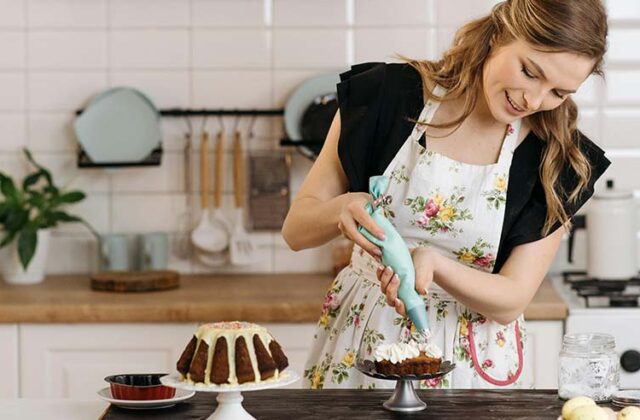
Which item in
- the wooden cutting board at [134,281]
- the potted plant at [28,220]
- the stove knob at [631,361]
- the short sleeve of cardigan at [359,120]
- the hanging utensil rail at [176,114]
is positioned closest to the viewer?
the short sleeve of cardigan at [359,120]

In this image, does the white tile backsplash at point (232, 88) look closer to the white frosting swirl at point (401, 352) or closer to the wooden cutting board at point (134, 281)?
the wooden cutting board at point (134, 281)

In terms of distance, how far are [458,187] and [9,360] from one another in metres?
1.42

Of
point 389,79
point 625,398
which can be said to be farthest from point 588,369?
point 389,79

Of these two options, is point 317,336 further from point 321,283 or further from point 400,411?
point 321,283

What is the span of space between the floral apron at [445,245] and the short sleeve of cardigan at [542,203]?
4 centimetres

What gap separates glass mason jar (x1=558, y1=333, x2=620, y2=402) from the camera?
185 cm

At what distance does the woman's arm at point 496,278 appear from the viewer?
77.8 inches

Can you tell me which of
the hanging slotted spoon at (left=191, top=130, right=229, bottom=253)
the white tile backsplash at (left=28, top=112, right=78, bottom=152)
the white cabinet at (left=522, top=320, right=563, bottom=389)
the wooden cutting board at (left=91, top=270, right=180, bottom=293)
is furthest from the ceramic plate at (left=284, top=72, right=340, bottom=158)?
the white cabinet at (left=522, top=320, right=563, bottom=389)

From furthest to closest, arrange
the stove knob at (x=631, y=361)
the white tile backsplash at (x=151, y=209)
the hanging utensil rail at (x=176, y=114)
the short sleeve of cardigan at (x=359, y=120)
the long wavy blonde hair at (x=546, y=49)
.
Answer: the white tile backsplash at (x=151, y=209) → the hanging utensil rail at (x=176, y=114) → the stove knob at (x=631, y=361) → the short sleeve of cardigan at (x=359, y=120) → the long wavy blonde hair at (x=546, y=49)

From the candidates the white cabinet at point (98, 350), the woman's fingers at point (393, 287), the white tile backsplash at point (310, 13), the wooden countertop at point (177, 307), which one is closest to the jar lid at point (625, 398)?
the woman's fingers at point (393, 287)

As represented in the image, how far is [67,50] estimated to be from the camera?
349 centimetres

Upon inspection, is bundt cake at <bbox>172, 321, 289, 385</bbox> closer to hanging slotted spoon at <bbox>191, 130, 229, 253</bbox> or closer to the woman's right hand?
the woman's right hand

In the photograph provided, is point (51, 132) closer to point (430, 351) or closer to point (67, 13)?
point (67, 13)

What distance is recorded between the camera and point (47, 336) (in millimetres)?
3006
